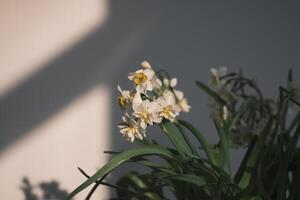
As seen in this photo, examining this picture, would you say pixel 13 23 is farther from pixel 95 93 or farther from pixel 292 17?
pixel 292 17

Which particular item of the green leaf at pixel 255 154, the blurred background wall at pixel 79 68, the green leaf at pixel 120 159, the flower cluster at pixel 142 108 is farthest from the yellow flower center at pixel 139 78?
the blurred background wall at pixel 79 68

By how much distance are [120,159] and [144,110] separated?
81 mm

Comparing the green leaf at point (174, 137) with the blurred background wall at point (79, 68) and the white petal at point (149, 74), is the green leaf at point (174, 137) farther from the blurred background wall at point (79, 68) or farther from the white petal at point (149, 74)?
the blurred background wall at point (79, 68)

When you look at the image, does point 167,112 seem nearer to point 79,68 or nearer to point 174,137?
point 174,137

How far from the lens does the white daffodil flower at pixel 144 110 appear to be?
1.84 feet

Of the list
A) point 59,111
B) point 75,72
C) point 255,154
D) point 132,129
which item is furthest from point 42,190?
point 255,154

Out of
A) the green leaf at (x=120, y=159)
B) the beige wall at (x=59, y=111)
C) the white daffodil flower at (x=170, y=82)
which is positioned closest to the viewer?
the green leaf at (x=120, y=159)

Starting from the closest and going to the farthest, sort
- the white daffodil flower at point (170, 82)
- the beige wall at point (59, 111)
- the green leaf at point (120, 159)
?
1. the green leaf at point (120, 159)
2. the white daffodil flower at point (170, 82)
3. the beige wall at point (59, 111)

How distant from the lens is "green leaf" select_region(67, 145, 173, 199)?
528mm

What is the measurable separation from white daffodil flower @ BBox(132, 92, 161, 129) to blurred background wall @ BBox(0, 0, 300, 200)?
39 cm

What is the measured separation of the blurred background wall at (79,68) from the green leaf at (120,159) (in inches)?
14.7

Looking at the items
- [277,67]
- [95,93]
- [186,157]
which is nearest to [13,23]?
[95,93]

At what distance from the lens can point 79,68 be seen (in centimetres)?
92

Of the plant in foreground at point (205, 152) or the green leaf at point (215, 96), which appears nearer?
the plant in foreground at point (205, 152)
